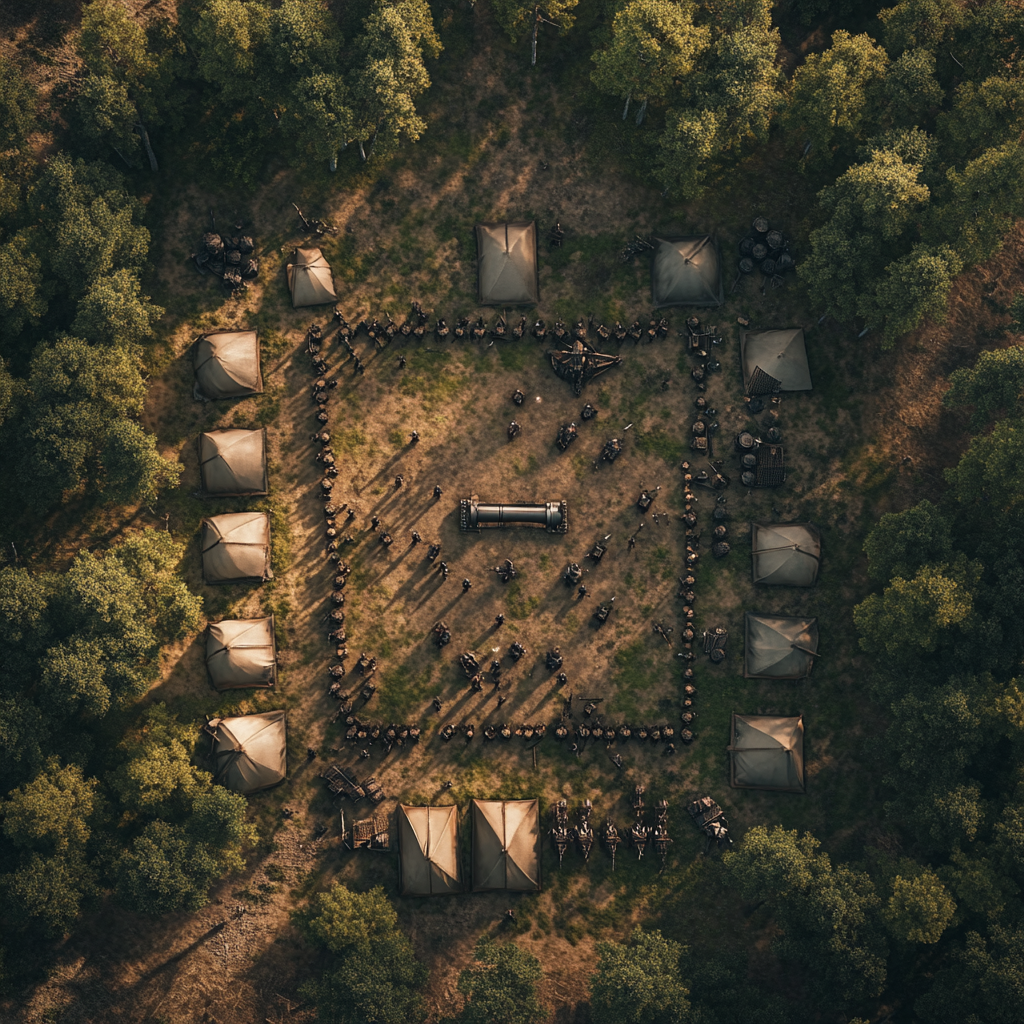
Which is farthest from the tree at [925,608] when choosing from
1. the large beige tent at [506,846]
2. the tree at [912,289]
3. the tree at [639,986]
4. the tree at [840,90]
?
the tree at [840,90]

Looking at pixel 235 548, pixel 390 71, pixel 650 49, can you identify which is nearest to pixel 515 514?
pixel 235 548

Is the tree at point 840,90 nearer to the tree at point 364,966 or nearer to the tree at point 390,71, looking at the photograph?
the tree at point 390,71

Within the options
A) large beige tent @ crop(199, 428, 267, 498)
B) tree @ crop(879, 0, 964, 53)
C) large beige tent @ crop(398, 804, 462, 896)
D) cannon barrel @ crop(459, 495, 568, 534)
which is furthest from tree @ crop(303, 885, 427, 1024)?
tree @ crop(879, 0, 964, 53)

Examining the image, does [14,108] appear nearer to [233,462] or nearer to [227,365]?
[227,365]

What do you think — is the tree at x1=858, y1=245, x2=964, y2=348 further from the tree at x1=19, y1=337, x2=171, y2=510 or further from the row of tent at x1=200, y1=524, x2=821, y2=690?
the tree at x1=19, y1=337, x2=171, y2=510

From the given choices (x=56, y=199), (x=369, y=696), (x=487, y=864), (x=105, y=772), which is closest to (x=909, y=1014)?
(x=487, y=864)
